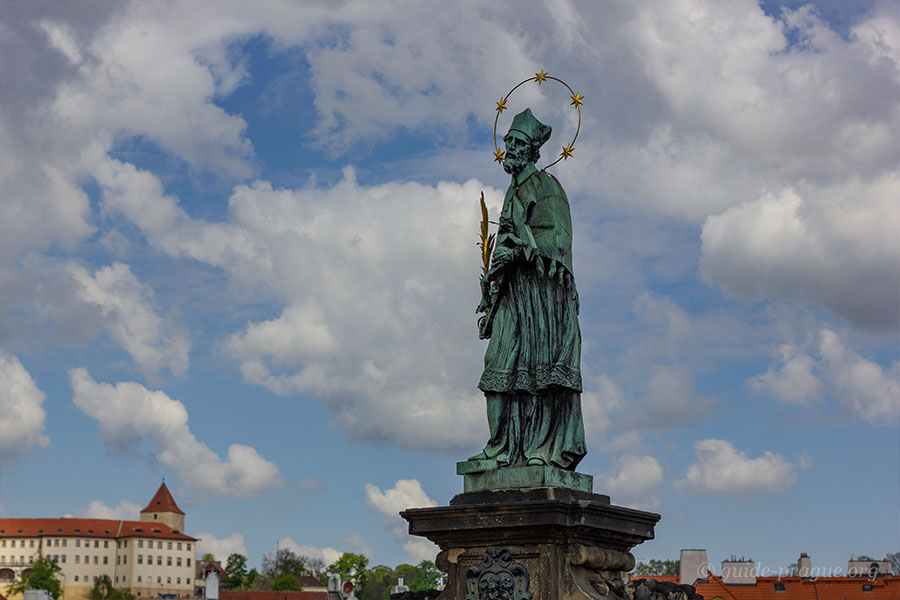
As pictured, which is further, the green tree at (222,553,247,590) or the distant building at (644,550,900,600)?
the green tree at (222,553,247,590)

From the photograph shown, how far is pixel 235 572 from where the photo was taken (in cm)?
13875

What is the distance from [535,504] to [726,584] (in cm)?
3202

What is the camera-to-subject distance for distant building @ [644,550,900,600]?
37.7 metres

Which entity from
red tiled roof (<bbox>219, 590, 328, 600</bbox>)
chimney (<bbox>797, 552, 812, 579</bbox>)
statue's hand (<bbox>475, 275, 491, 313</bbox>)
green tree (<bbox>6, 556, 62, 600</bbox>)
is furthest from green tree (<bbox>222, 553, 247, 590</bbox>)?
statue's hand (<bbox>475, 275, 491, 313</bbox>)

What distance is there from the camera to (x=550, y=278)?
10.3 meters

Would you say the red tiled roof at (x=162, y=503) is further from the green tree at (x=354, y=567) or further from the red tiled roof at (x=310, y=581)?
the green tree at (x=354, y=567)

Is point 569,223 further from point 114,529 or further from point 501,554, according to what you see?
point 114,529

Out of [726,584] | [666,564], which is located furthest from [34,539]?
[726,584]

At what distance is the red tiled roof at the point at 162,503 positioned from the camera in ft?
531

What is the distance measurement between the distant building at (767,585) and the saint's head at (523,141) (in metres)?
28.1

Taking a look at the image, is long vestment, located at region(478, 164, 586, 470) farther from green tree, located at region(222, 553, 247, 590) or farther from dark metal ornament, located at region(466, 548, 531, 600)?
green tree, located at region(222, 553, 247, 590)

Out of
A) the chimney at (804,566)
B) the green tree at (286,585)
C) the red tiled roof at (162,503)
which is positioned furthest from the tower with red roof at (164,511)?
the chimney at (804,566)

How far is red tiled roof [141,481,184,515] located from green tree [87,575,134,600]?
594 inches

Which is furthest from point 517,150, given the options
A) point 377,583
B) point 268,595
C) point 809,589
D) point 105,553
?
point 105,553
